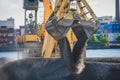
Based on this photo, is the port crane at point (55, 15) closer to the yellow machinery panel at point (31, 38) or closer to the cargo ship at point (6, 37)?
the yellow machinery panel at point (31, 38)

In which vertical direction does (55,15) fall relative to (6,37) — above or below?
above

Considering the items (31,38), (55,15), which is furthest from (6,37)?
(55,15)

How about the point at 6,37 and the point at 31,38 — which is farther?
the point at 6,37

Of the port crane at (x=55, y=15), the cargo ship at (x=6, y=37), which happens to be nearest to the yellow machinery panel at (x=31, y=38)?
the port crane at (x=55, y=15)

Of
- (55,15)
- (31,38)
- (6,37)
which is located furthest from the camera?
(6,37)

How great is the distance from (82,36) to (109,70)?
1.01 meters

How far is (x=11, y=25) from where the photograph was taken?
254 ft

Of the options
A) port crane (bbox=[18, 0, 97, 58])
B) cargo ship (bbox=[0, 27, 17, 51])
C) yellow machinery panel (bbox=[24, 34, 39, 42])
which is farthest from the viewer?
cargo ship (bbox=[0, 27, 17, 51])

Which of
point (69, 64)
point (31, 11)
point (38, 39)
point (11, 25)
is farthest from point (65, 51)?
point (11, 25)

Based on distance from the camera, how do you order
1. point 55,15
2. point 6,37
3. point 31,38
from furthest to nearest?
point 6,37
point 31,38
point 55,15

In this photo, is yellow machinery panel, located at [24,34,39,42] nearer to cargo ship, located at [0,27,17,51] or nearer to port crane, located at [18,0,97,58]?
port crane, located at [18,0,97,58]

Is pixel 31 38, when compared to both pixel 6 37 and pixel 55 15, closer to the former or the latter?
pixel 55 15

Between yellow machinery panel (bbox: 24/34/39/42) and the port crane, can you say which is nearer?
the port crane

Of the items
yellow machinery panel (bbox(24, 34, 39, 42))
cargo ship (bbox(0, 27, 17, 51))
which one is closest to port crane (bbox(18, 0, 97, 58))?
yellow machinery panel (bbox(24, 34, 39, 42))
